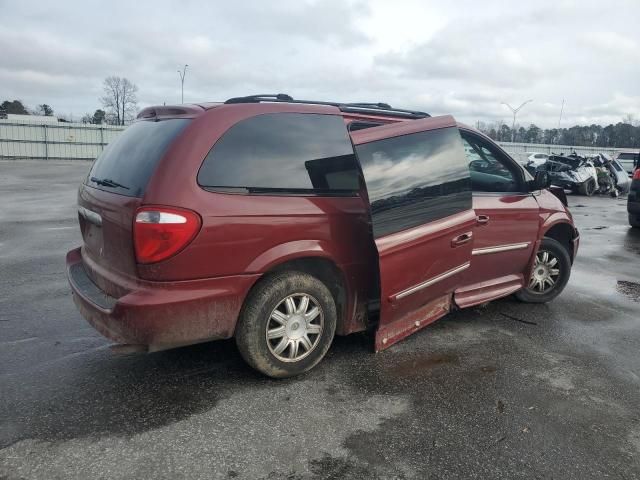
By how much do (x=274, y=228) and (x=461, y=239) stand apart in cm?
156

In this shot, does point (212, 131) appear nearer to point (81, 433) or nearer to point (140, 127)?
point (140, 127)

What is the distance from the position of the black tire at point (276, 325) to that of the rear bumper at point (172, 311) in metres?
0.09

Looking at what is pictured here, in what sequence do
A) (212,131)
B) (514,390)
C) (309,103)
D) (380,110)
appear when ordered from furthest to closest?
(380,110) → (309,103) → (514,390) → (212,131)

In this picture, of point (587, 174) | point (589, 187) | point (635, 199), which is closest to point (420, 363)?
point (635, 199)

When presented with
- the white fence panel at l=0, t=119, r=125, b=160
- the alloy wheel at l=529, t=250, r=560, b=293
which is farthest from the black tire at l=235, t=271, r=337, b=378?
the white fence panel at l=0, t=119, r=125, b=160

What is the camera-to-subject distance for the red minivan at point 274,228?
301 cm

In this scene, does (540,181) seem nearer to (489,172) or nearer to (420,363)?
(489,172)

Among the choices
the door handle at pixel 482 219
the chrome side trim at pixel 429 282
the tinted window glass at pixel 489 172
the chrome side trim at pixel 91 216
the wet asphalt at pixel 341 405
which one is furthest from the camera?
the tinted window glass at pixel 489 172

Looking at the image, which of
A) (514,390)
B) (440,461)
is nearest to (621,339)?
(514,390)

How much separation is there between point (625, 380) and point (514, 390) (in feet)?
2.95

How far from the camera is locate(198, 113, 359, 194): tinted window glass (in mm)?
3188

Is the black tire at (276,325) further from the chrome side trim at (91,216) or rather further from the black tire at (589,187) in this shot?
the black tire at (589,187)

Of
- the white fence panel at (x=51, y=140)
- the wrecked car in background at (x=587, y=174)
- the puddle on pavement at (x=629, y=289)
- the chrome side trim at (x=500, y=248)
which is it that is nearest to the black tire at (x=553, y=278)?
the chrome side trim at (x=500, y=248)

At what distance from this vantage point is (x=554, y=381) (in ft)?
12.1
